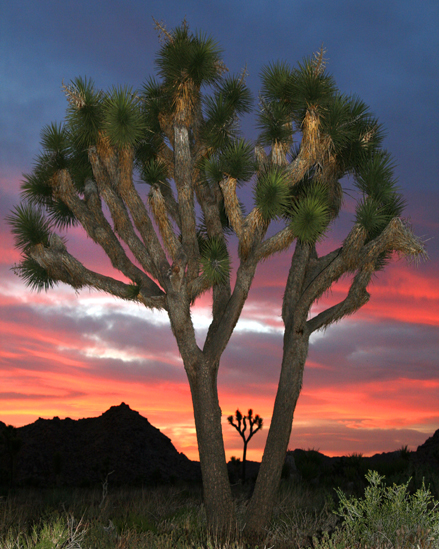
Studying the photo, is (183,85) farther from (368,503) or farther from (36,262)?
(368,503)

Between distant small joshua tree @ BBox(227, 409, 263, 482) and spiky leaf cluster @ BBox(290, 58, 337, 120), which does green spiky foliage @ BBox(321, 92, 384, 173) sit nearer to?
spiky leaf cluster @ BBox(290, 58, 337, 120)

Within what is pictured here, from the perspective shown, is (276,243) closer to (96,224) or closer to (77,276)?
(96,224)

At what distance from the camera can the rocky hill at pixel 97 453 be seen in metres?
22.6

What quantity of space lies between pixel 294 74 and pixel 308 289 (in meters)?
4.59

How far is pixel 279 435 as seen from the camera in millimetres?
9508

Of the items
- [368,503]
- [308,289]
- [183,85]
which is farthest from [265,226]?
[368,503]

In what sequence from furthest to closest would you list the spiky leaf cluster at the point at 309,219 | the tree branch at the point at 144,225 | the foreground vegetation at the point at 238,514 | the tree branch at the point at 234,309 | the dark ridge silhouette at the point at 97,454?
the dark ridge silhouette at the point at 97,454 < the tree branch at the point at 144,225 < the tree branch at the point at 234,309 < the spiky leaf cluster at the point at 309,219 < the foreground vegetation at the point at 238,514

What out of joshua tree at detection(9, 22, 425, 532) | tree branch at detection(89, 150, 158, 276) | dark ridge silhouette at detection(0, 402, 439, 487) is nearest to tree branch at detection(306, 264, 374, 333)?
joshua tree at detection(9, 22, 425, 532)

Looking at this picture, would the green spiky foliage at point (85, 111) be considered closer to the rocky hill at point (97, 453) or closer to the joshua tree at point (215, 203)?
the joshua tree at point (215, 203)

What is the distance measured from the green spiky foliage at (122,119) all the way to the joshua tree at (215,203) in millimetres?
27

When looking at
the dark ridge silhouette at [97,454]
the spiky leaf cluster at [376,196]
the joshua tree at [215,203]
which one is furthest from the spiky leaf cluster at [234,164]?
the dark ridge silhouette at [97,454]

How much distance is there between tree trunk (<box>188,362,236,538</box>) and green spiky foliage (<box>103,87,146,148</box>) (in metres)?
4.54

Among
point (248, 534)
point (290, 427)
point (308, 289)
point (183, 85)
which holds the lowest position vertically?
point (248, 534)

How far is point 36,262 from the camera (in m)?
11.9
